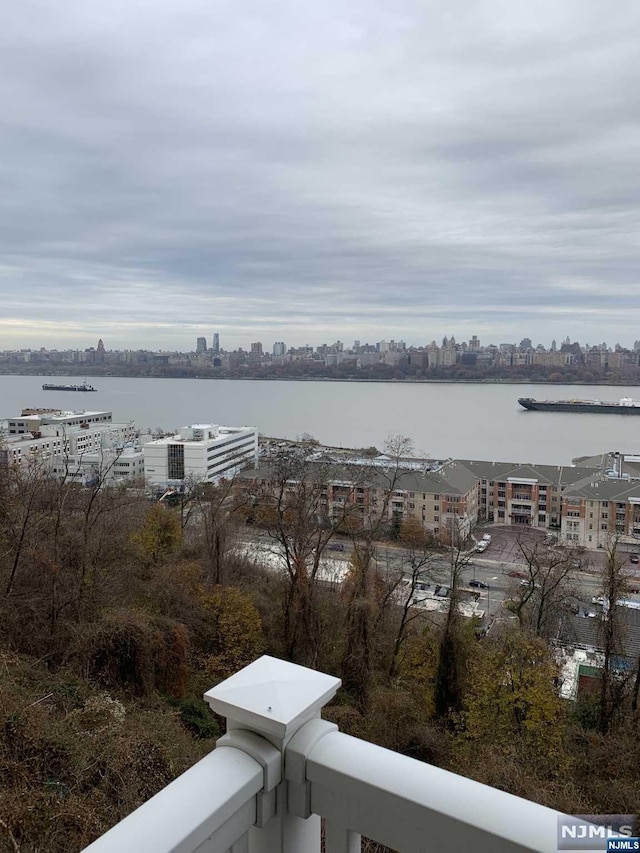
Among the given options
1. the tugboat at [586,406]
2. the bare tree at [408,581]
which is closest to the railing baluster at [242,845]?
the bare tree at [408,581]

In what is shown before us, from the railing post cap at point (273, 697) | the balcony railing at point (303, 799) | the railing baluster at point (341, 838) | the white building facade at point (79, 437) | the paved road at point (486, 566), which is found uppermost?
the railing post cap at point (273, 697)

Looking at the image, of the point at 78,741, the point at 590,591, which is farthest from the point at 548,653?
the point at 590,591

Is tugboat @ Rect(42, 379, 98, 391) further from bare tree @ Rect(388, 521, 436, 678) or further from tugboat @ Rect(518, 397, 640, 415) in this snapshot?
bare tree @ Rect(388, 521, 436, 678)

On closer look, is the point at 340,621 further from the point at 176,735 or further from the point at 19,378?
the point at 19,378

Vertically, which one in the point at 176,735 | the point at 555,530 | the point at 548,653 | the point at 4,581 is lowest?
the point at 555,530

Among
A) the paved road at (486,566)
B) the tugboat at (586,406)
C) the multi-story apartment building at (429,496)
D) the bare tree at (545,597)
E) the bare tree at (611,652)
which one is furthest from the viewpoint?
the tugboat at (586,406)

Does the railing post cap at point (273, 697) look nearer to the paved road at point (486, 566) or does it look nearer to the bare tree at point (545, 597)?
the bare tree at point (545, 597)

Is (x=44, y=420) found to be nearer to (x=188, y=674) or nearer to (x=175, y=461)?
(x=175, y=461)
